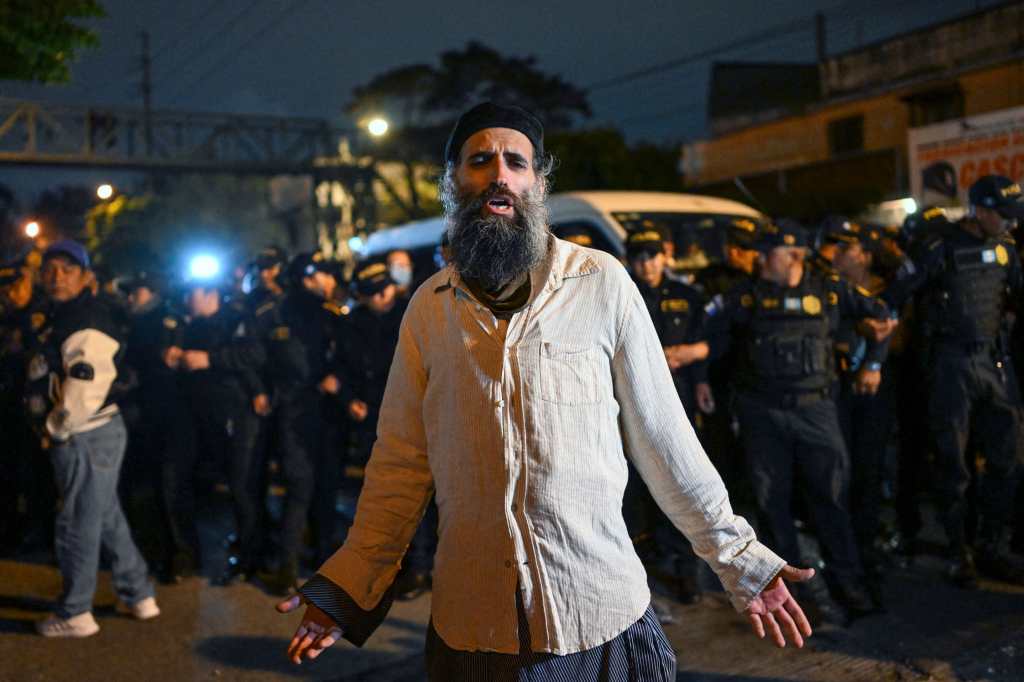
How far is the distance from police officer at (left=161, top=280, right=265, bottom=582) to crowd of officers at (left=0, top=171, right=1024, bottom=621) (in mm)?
14

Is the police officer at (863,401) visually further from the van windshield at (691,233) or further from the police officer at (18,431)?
the police officer at (18,431)

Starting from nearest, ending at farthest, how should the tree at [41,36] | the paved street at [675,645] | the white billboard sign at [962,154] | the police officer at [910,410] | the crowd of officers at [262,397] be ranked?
the paved street at [675,645]
the police officer at [910,410]
the crowd of officers at [262,397]
the tree at [41,36]
the white billboard sign at [962,154]

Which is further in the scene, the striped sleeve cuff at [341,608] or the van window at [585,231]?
the van window at [585,231]

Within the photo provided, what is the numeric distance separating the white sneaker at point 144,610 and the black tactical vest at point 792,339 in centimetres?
374

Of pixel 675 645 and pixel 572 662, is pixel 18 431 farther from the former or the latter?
pixel 572 662

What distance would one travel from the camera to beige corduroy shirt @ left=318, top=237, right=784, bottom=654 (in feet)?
7.16

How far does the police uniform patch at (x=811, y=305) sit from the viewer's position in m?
5.09

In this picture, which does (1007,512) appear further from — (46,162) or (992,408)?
(46,162)

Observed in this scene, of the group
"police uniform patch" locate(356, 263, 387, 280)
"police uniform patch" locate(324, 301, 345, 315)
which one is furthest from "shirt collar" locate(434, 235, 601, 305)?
"police uniform patch" locate(324, 301, 345, 315)

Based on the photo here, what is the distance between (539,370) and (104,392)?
12.0 feet

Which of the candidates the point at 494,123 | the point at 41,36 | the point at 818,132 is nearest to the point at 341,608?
the point at 494,123

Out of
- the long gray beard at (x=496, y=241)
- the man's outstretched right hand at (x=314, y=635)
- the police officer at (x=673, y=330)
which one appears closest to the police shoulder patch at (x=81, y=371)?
the police officer at (x=673, y=330)

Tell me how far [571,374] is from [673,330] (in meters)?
3.49

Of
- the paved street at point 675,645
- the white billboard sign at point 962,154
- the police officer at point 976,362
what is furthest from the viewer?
the white billboard sign at point 962,154
